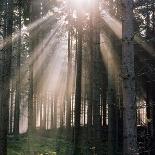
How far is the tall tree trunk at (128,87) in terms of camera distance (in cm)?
891

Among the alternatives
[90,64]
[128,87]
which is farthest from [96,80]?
[128,87]

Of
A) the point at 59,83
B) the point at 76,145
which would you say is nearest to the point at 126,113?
the point at 76,145

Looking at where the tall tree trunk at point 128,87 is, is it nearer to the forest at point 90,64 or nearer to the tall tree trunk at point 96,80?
the forest at point 90,64

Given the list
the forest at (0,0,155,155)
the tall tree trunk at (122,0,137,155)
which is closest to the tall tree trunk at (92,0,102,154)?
the forest at (0,0,155,155)

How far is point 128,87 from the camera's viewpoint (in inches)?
360

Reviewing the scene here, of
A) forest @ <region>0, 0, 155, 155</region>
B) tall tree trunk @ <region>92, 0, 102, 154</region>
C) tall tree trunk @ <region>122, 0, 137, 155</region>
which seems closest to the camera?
tall tree trunk @ <region>122, 0, 137, 155</region>

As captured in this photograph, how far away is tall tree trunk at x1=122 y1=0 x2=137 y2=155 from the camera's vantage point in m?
8.91

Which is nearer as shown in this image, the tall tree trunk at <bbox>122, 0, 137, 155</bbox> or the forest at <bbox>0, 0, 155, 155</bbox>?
the tall tree trunk at <bbox>122, 0, 137, 155</bbox>

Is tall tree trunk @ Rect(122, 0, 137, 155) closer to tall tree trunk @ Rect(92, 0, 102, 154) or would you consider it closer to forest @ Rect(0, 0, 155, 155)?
forest @ Rect(0, 0, 155, 155)

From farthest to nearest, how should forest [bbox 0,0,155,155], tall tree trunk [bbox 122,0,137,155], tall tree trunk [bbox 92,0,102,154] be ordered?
forest [bbox 0,0,155,155] → tall tree trunk [bbox 92,0,102,154] → tall tree trunk [bbox 122,0,137,155]

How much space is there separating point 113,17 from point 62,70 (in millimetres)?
32169

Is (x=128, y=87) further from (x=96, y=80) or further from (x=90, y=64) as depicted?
(x=90, y=64)

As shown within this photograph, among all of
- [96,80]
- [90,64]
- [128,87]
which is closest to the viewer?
[128,87]

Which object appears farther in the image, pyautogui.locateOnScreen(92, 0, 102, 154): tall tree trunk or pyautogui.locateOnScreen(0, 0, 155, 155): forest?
pyautogui.locateOnScreen(0, 0, 155, 155): forest
